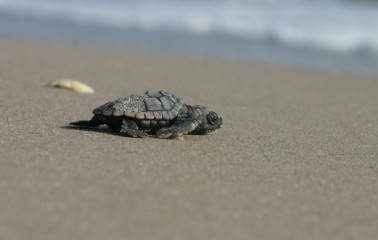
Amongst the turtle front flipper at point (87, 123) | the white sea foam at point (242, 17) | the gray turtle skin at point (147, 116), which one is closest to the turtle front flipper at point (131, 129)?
the gray turtle skin at point (147, 116)

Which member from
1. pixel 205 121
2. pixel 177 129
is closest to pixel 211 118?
pixel 205 121

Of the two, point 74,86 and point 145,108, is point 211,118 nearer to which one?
point 145,108

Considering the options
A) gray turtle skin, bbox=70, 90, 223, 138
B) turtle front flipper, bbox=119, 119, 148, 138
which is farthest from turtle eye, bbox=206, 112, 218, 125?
turtle front flipper, bbox=119, 119, 148, 138

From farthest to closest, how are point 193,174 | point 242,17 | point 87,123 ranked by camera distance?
point 242,17 → point 87,123 → point 193,174

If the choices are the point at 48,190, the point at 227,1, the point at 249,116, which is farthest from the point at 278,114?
the point at 227,1

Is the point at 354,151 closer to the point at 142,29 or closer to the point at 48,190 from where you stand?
the point at 48,190

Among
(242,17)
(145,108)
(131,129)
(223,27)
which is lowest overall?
(131,129)
